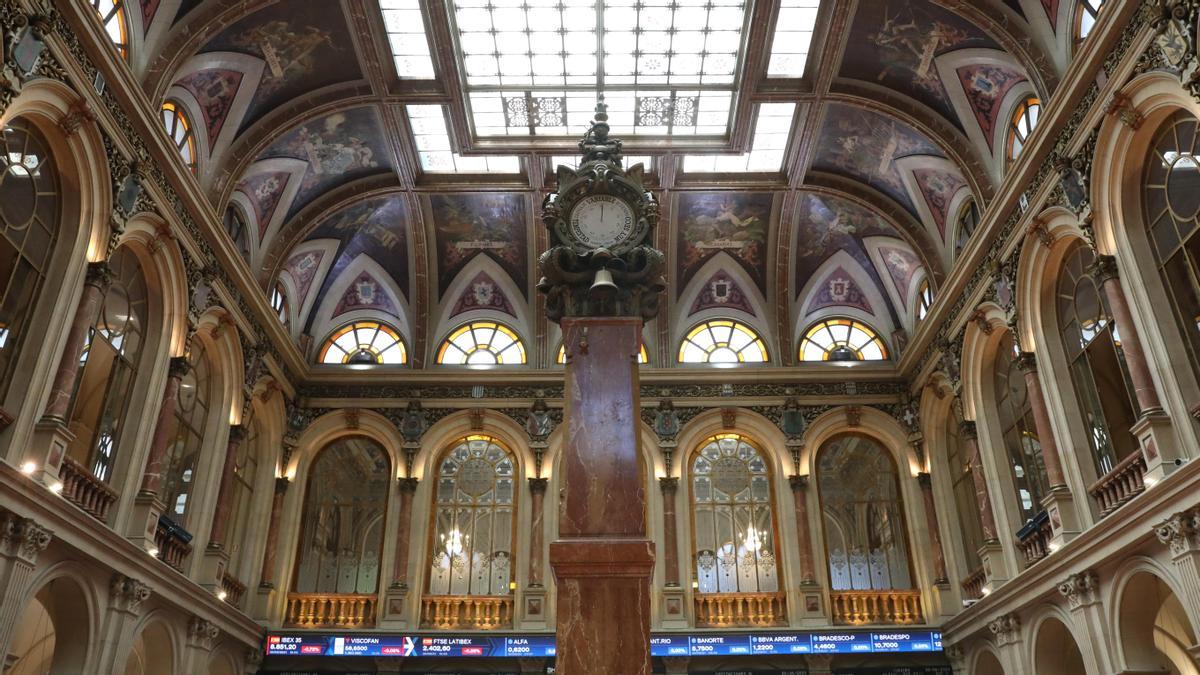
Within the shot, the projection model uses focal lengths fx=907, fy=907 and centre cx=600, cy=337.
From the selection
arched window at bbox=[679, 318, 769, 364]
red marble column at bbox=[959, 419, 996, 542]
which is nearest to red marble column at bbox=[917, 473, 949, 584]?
red marble column at bbox=[959, 419, 996, 542]

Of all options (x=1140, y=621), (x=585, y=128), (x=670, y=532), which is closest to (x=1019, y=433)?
(x=1140, y=621)

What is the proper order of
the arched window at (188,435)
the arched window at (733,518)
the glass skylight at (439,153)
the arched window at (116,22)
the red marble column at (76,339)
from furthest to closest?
the arched window at (733,518)
the glass skylight at (439,153)
the arched window at (188,435)
the arched window at (116,22)
the red marble column at (76,339)

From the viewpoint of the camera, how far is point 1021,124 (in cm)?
1716

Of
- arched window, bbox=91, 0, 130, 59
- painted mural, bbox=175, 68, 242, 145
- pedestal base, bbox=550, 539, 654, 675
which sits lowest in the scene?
pedestal base, bbox=550, 539, 654, 675

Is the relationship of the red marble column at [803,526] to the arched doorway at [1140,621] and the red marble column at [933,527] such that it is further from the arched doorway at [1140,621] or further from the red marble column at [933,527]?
the arched doorway at [1140,621]

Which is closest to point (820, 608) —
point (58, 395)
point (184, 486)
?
point (184, 486)

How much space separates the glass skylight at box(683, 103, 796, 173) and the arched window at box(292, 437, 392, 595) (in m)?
11.2

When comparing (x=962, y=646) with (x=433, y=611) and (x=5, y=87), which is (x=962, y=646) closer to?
(x=433, y=611)

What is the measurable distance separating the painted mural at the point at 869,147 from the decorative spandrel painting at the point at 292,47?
1086 cm

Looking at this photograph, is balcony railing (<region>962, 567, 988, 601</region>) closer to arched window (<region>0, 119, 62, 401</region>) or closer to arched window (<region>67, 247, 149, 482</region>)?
arched window (<region>67, 247, 149, 482</region>)

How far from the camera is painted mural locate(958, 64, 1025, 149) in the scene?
1727cm

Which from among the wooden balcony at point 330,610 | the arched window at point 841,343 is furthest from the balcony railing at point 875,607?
the wooden balcony at point 330,610

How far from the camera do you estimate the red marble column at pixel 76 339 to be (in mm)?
12852

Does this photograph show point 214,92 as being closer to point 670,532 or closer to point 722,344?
point 670,532
